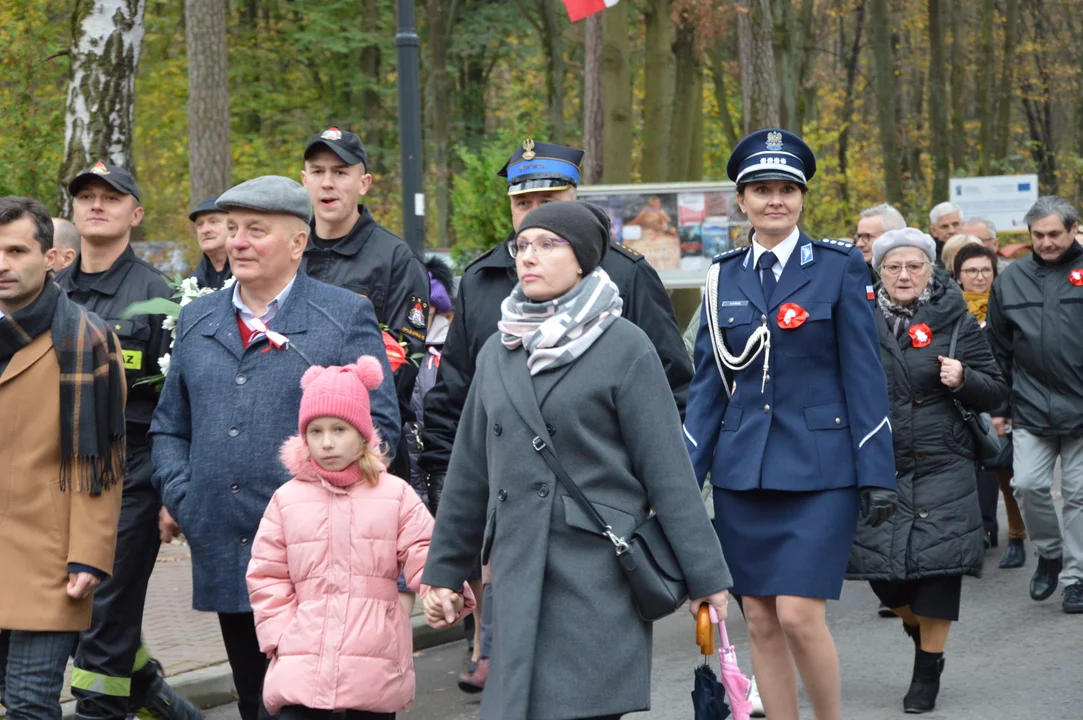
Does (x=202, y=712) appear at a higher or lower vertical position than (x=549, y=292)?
lower

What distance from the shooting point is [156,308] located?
19.8ft

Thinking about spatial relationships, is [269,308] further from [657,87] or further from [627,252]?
[657,87]

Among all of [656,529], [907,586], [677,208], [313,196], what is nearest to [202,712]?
[313,196]

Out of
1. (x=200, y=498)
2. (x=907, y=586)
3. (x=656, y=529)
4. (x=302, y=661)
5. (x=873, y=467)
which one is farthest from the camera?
(x=907, y=586)

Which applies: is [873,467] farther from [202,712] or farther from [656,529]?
[202,712]

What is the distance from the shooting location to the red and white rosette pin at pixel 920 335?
7.18 metres

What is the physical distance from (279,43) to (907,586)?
27807mm

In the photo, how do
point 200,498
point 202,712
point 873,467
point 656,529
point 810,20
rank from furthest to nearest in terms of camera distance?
point 810,20 → point 202,712 → point 873,467 → point 200,498 → point 656,529

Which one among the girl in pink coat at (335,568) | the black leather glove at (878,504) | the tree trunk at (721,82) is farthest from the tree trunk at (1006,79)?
the girl in pink coat at (335,568)

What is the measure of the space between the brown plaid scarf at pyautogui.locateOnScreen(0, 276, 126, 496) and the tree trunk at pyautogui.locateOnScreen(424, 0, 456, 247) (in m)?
23.7

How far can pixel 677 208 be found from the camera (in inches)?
643

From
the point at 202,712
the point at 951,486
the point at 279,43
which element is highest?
the point at 279,43

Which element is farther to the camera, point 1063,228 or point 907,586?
point 1063,228

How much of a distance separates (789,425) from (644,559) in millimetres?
1529
